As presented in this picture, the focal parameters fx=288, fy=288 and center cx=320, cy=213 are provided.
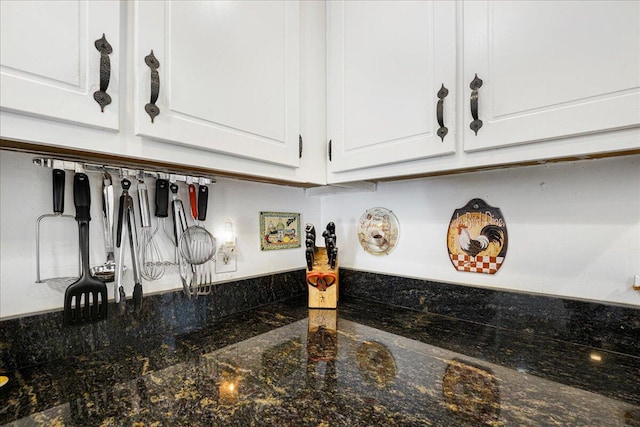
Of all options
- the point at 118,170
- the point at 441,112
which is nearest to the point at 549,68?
the point at 441,112

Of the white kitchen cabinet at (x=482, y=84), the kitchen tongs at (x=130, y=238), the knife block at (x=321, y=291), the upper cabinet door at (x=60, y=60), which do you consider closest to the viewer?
the upper cabinet door at (x=60, y=60)

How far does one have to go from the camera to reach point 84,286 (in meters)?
0.76

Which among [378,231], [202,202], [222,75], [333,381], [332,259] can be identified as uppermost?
[222,75]

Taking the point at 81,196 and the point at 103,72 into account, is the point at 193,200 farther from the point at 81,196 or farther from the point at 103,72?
the point at 103,72

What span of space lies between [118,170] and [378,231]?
38.5 inches

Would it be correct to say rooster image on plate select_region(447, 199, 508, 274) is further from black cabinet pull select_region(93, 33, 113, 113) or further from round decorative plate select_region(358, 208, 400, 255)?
black cabinet pull select_region(93, 33, 113, 113)

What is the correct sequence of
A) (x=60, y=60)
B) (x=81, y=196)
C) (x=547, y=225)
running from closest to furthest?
(x=60, y=60) < (x=81, y=196) < (x=547, y=225)

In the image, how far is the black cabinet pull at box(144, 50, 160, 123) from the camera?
65 cm

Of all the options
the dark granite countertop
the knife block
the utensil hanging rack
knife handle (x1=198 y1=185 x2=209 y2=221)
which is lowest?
the dark granite countertop

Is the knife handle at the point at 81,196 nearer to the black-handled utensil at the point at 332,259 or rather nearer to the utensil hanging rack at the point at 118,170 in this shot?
the utensil hanging rack at the point at 118,170

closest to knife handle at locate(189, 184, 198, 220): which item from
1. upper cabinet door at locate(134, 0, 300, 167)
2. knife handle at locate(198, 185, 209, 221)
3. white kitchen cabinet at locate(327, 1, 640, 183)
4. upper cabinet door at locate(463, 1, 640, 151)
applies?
knife handle at locate(198, 185, 209, 221)

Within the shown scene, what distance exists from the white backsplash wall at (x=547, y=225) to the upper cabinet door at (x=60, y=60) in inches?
40.0

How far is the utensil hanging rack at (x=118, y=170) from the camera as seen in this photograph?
2.37ft

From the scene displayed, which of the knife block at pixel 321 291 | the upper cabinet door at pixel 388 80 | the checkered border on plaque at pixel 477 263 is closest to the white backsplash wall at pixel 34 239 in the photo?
the knife block at pixel 321 291
